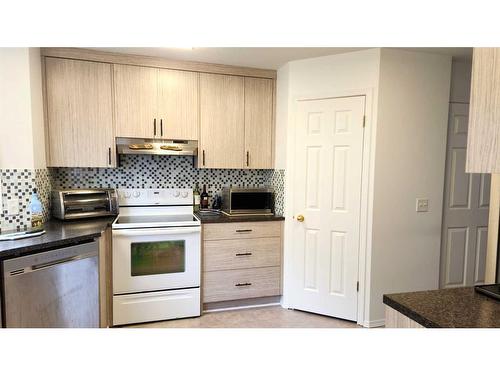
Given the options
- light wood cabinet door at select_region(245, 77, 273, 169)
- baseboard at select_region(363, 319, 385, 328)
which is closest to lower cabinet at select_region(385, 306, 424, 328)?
baseboard at select_region(363, 319, 385, 328)

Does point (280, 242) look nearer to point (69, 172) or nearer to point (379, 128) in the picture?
point (379, 128)

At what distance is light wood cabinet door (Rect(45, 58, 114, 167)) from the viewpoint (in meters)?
2.55

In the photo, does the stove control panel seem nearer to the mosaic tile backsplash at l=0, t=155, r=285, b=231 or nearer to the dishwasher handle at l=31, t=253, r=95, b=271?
the mosaic tile backsplash at l=0, t=155, r=285, b=231

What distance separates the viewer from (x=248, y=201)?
3055mm

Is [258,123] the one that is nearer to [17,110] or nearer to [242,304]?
[242,304]

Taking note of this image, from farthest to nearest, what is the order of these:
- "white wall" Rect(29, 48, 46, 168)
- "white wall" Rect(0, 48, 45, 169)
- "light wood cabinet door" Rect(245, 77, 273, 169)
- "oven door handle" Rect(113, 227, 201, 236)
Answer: "light wood cabinet door" Rect(245, 77, 273, 169)
"oven door handle" Rect(113, 227, 201, 236)
"white wall" Rect(29, 48, 46, 168)
"white wall" Rect(0, 48, 45, 169)

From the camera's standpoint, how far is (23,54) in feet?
7.12

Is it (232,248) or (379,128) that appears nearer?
(379,128)

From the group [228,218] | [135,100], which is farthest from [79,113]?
[228,218]

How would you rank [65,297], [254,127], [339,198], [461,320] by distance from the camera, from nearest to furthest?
[461,320] → [65,297] → [339,198] → [254,127]

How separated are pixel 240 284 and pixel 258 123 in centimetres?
→ 157

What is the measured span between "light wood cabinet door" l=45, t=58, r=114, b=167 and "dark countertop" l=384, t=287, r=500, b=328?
252cm

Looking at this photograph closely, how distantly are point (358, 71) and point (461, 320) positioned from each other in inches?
83.6
